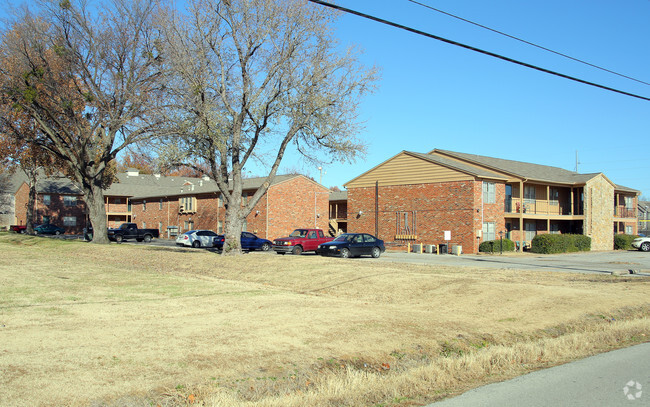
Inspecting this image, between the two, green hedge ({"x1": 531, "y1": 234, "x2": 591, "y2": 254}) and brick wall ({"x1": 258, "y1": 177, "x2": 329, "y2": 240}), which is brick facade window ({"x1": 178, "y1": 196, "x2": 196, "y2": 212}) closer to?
brick wall ({"x1": 258, "y1": 177, "x2": 329, "y2": 240})

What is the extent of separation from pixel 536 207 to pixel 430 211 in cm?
998

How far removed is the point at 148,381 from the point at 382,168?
39519mm

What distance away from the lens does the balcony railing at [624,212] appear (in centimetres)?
5241

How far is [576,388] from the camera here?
7.11m

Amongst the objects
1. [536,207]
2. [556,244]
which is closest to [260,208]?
[536,207]

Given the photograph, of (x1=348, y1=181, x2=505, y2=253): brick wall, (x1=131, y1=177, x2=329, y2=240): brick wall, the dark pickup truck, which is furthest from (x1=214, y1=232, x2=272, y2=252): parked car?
the dark pickup truck

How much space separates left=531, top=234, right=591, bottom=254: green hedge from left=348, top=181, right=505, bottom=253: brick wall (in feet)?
8.91

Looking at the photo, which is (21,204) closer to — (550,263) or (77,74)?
(77,74)

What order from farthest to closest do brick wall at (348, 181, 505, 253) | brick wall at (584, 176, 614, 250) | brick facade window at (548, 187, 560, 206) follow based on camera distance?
brick facade window at (548, 187, 560, 206), brick wall at (584, 176, 614, 250), brick wall at (348, 181, 505, 253)

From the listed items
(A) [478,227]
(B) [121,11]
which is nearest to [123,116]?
(B) [121,11]

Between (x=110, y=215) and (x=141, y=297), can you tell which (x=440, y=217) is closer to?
(x=141, y=297)

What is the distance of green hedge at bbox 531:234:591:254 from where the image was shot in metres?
39.6

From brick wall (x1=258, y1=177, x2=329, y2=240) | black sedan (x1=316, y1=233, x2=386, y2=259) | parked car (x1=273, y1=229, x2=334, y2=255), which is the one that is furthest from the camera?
brick wall (x1=258, y1=177, x2=329, y2=240)

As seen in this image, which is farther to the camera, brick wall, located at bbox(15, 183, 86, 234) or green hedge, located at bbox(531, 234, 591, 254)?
brick wall, located at bbox(15, 183, 86, 234)
